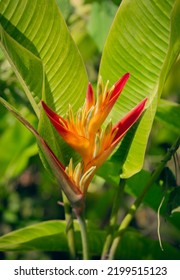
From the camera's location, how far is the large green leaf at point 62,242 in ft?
4.13

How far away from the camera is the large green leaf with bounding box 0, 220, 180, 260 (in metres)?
1.26

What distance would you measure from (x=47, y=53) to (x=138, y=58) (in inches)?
6.7

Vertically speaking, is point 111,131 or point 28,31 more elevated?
point 28,31

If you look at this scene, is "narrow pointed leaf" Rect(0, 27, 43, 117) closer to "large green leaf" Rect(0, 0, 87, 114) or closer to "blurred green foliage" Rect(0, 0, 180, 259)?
"large green leaf" Rect(0, 0, 87, 114)

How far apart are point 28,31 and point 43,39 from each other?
0.03 m

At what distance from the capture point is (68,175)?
1.03 metres

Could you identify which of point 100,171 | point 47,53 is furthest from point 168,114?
point 47,53

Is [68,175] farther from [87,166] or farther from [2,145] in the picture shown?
[2,145]

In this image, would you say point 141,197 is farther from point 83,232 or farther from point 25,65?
point 25,65

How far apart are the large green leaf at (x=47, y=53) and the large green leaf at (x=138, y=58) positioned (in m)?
0.07

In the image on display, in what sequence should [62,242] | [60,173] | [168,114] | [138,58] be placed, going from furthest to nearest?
[168,114]
[62,242]
[138,58]
[60,173]

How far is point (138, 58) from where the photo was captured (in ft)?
3.72
